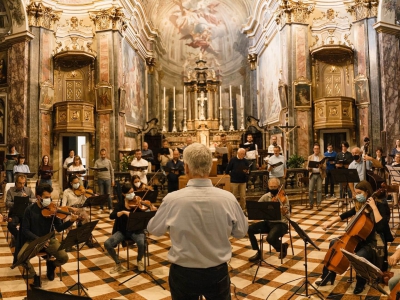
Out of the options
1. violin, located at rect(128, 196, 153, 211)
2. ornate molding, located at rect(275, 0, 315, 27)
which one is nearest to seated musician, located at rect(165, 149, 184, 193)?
violin, located at rect(128, 196, 153, 211)

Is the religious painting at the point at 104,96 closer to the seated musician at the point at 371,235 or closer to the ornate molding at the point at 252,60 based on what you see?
the ornate molding at the point at 252,60

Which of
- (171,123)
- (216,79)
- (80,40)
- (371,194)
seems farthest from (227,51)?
(371,194)

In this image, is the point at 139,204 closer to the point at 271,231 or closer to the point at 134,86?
the point at 271,231

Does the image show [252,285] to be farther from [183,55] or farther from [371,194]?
[183,55]

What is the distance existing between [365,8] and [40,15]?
14428mm

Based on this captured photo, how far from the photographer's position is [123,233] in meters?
5.48

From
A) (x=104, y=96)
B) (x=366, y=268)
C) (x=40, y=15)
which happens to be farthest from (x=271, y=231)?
(x=40, y=15)

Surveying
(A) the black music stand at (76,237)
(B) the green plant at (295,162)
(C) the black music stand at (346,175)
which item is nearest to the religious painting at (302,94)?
(B) the green plant at (295,162)

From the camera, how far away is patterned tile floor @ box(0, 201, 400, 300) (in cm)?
434

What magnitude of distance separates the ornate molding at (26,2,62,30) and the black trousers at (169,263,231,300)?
14.9 meters

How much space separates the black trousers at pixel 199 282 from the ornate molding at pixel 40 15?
48.9 feet

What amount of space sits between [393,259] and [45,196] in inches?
187

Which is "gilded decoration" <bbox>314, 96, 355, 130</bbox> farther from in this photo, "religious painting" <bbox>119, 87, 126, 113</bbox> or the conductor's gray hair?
the conductor's gray hair

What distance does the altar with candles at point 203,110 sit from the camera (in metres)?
19.8
